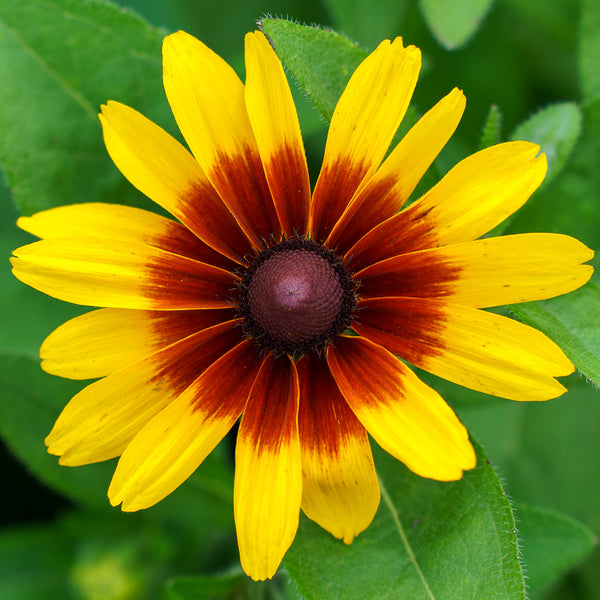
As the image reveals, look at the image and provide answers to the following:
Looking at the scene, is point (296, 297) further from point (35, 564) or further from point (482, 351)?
point (35, 564)

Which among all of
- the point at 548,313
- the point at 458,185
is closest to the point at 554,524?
the point at 548,313

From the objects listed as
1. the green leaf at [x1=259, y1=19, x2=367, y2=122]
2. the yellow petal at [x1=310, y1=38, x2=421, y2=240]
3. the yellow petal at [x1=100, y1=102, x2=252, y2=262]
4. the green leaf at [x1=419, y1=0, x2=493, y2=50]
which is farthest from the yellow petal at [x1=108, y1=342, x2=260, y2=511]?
the green leaf at [x1=419, y1=0, x2=493, y2=50]

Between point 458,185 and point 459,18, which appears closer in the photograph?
point 458,185

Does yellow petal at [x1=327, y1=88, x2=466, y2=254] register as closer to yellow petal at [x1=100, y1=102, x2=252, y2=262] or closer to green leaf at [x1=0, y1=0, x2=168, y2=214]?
yellow petal at [x1=100, y1=102, x2=252, y2=262]

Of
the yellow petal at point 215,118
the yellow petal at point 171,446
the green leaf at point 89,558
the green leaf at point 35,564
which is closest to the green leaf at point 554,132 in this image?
the yellow petal at point 215,118

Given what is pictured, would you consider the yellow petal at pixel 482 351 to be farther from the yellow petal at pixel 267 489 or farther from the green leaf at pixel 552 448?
the green leaf at pixel 552 448

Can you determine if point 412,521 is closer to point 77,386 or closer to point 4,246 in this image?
point 77,386

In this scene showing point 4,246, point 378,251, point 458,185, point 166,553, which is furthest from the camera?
point 4,246
